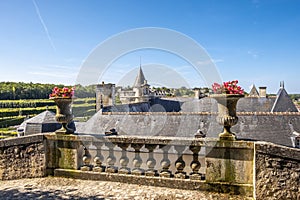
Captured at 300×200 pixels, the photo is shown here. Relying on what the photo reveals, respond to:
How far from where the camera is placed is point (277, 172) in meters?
3.17

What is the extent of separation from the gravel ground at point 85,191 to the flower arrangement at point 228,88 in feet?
5.36

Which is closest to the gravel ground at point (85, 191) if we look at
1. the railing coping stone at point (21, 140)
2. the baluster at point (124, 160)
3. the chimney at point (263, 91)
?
the baluster at point (124, 160)

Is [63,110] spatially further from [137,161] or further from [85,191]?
[137,161]

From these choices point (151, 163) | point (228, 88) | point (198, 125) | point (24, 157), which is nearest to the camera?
point (228, 88)

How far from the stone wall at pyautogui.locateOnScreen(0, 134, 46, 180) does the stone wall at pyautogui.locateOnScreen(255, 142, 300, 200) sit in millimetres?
3963

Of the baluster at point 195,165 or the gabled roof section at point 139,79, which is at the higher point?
the gabled roof section at point 139,79

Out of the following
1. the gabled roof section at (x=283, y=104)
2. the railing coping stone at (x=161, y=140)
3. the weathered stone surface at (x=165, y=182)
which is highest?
the gabled roof section at (x=283, y=104)

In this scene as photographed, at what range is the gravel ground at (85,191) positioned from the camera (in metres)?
3.47

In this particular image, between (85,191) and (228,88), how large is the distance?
116 inches

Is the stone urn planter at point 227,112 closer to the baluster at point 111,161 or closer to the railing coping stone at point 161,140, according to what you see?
the railing coping stone at point 161,140

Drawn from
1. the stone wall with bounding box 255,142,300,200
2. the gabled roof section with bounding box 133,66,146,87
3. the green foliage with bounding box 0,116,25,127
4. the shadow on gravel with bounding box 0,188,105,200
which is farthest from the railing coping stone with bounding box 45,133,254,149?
the green foliage with bounding box 0,116,25,127

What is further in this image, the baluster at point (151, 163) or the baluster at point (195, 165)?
the baluster at point (151, 163)

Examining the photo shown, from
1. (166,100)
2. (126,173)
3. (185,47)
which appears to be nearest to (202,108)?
(166,100)

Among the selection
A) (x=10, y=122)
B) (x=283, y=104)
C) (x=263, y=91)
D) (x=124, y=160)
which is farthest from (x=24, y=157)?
(x=10, y=122)
